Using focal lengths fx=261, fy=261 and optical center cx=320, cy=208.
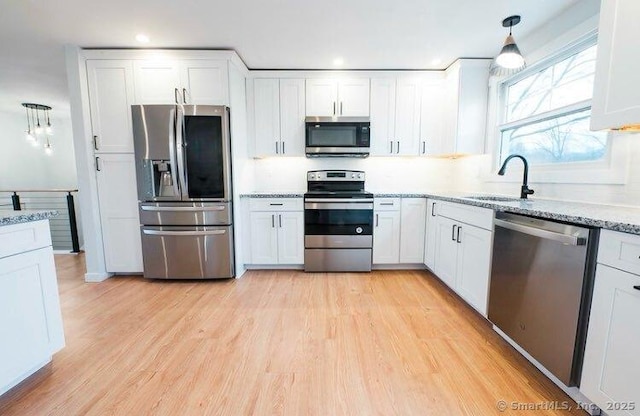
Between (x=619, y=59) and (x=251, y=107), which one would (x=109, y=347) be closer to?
(x=251, y=107)

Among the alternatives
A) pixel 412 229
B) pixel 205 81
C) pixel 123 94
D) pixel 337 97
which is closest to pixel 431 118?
pixel 337 97

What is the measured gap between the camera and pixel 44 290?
4.82ft

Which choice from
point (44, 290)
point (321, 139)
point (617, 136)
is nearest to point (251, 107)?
point (321, 139)

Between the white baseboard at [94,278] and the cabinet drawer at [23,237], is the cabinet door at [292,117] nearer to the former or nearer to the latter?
the cabinet drawer at [23,237]

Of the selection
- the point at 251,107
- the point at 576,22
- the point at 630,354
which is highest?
the point at 576,22

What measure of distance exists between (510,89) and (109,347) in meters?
4.17

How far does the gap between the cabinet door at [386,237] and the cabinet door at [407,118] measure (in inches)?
34.1

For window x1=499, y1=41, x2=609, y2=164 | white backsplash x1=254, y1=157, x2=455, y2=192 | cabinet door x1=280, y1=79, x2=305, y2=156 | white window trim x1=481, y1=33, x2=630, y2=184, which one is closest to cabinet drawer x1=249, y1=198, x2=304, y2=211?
white backsplash x1=254, y1=157, x2=455, y2=192

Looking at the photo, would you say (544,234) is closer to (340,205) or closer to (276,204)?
(340,205)

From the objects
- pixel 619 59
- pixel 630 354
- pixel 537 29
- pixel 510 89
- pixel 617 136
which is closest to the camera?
pixel 630 354

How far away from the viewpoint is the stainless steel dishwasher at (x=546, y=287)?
1.20 metres

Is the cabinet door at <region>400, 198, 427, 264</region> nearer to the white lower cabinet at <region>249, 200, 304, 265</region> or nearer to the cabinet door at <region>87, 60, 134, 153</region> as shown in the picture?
the white lower cabinet at <region>249, 200, 304, 265</region>

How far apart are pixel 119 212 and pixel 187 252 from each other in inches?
34.1

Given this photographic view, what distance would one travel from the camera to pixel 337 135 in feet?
10.4
